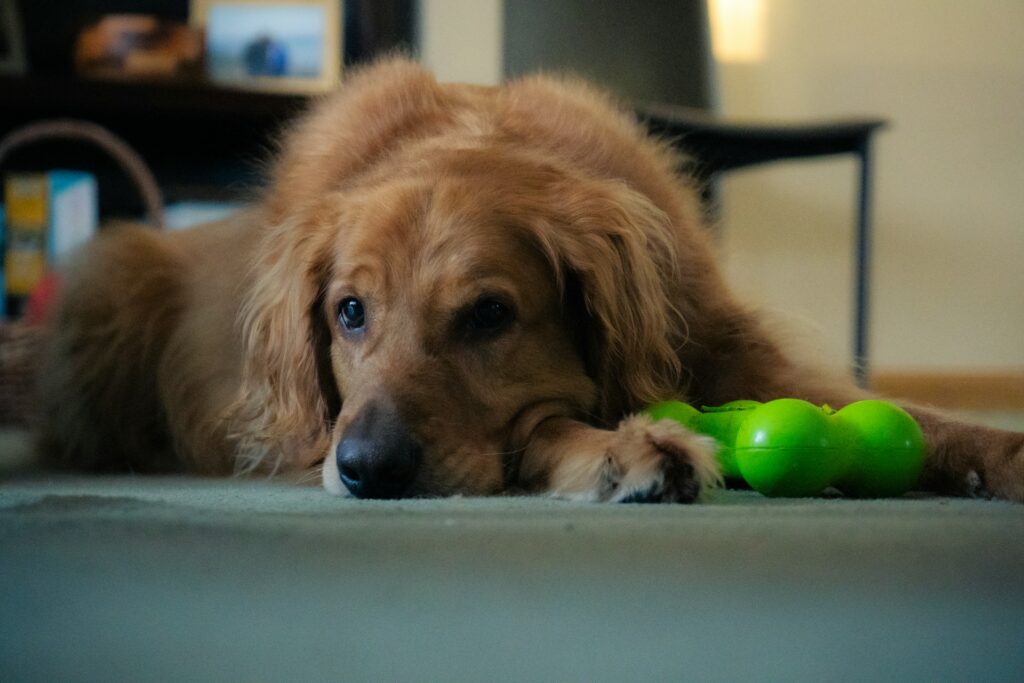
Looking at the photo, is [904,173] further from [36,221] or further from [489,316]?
[36,221]

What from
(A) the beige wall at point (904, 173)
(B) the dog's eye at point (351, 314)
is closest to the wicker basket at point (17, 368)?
(B) the dog's eye at point (351, 314)

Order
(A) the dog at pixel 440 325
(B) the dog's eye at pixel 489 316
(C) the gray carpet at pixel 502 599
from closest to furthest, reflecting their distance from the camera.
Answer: (C) the gray carpet at pixel 502 599, (A) the dog at pixel 440 325, (B) the dog's eye at pixel 489 316

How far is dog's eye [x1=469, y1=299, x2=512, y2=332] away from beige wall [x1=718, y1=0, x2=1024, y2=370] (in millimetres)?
2657

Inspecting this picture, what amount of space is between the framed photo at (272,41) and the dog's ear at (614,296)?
2896 mm

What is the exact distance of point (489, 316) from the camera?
1.60 metres

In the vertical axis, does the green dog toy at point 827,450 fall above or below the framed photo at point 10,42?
below

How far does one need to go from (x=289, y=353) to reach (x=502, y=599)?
99 cm

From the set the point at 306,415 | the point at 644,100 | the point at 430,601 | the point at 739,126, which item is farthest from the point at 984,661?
the point at 644,100

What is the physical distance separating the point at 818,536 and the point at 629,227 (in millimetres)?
799

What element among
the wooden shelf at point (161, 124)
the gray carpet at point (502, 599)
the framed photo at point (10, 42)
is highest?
the framed photo at point (10, 42)

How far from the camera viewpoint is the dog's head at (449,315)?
1.49 meters

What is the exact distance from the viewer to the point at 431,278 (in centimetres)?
157

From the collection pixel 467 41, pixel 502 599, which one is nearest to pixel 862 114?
pixel 467 41

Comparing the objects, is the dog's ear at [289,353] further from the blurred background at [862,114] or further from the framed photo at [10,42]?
the framed photo at [10,42]
